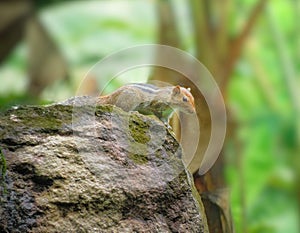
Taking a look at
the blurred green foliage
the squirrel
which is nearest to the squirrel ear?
the squirrel

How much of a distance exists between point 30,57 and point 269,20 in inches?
122

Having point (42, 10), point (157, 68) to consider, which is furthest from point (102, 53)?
point (157, 68)

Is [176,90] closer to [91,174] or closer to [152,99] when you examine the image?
[152,99]

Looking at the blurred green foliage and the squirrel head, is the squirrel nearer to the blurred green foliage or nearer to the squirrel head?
the squirrel head

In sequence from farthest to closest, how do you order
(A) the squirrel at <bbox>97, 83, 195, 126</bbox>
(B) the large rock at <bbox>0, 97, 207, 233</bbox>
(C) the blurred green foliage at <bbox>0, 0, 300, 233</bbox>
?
1. (C) the blurred green foliage at <bbox>0, 0, 300, 233</bbox>
2. (A) the squirrel at <bbox>97, 83, 195, 126</bbox>
3. (B) the large rock at <bbox>0, 97, 207, 233</bbox>

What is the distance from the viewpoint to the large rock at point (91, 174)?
1.39 m

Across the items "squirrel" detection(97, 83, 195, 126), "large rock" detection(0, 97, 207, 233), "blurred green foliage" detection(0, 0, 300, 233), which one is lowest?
"large rock" detection(0, 97, 207, 233)

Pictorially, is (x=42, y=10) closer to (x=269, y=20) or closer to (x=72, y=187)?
(x=269, y=20)

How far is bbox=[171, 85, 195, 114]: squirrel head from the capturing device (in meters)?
1.64

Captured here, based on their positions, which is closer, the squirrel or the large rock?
the large rock

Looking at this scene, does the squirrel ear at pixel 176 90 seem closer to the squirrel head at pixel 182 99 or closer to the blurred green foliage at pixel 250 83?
the squirrel head at pixel 182 99

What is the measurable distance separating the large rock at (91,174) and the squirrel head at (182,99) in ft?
0.28

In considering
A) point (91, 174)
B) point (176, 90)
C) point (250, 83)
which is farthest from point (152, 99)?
point (250, 83)

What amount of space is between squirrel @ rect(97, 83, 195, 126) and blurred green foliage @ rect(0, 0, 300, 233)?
59.1 inches
